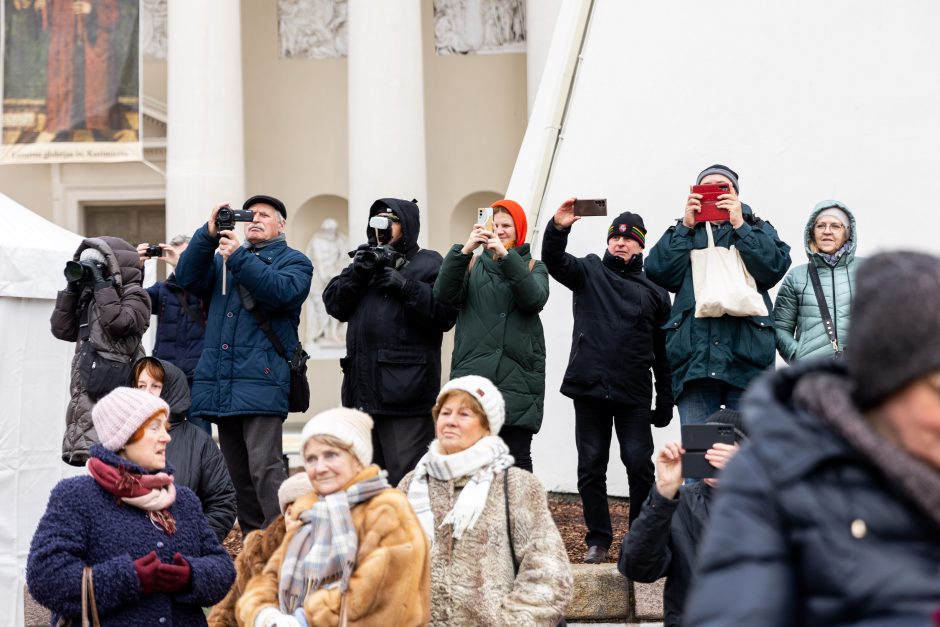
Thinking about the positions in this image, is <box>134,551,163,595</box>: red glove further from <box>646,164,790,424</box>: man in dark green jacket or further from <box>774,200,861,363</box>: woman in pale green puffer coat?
<box>774,200,861,363</box>: woman in pale green puffer coat

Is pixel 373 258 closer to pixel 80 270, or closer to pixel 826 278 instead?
pixel 80 270

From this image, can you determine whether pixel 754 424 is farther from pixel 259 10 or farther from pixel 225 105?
pixel 259 10

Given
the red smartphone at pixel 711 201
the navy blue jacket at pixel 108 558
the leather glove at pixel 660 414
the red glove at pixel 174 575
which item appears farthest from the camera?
the leather glove at pixel 660 414

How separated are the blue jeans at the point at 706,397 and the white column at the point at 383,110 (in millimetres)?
11019

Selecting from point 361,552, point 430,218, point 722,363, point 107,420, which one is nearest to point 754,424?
point 361,552

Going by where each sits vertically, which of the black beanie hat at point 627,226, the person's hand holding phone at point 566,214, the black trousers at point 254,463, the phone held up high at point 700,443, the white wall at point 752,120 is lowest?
the black trousers at point 254,463

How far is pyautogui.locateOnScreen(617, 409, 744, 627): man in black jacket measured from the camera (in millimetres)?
4047

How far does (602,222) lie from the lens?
28.5ft

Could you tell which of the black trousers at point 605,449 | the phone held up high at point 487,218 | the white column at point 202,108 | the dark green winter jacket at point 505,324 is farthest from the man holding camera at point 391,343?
the white column at point 202,108

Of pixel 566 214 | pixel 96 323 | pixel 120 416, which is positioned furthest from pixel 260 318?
pixel 120 416

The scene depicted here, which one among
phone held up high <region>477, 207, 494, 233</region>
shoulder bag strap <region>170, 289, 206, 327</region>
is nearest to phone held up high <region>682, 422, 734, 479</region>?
phone held up high <region>477, 207, 494, 233</region>

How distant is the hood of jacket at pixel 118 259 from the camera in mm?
6812

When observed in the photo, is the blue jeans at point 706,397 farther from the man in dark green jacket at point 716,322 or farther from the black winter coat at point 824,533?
the black winter coat at point 824,533

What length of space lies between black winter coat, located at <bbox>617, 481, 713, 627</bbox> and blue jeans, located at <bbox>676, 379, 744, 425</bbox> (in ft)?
5.88
